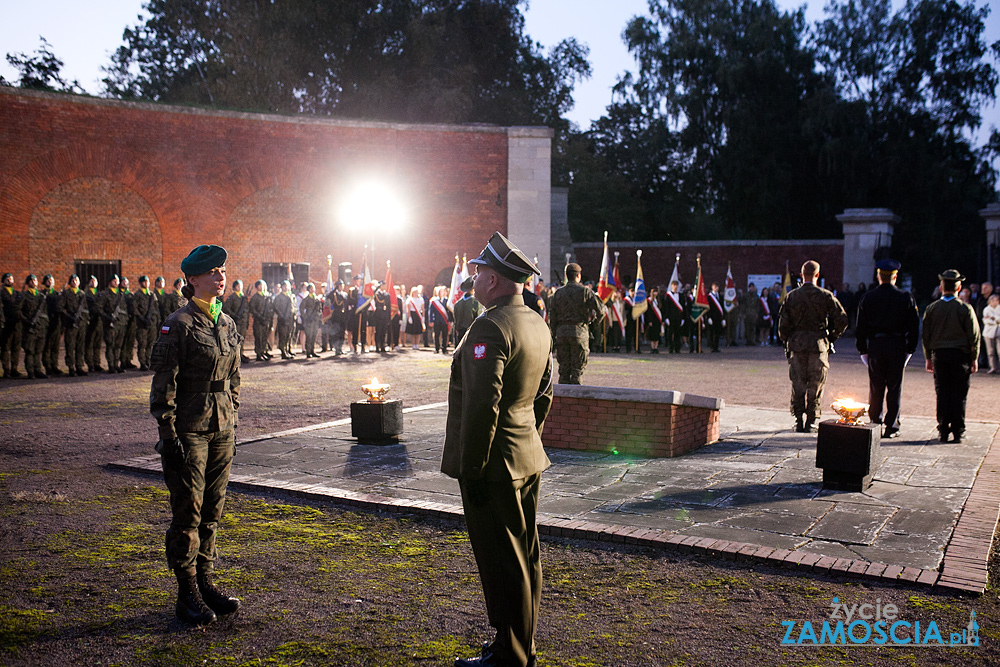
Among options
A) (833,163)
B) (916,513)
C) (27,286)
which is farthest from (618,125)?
(916,513)

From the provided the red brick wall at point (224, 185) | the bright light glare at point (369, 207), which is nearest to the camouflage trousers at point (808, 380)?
the red brick wall at point (224, 185)

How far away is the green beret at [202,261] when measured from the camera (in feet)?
14.5

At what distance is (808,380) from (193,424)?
7.49 meters

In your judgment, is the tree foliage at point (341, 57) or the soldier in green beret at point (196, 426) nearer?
the soldier in green beret at point (196, 426)

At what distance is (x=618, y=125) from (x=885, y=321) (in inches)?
1486

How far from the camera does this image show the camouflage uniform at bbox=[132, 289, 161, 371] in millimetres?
17312

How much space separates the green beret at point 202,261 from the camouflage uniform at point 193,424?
20 cm

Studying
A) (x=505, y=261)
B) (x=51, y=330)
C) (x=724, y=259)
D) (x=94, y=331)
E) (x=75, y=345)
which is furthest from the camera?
(x=724, y=259)

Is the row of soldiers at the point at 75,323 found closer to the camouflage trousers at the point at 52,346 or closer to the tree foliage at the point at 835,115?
the camouflage trousers at the point at 52,346

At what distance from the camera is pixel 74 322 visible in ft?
52.8

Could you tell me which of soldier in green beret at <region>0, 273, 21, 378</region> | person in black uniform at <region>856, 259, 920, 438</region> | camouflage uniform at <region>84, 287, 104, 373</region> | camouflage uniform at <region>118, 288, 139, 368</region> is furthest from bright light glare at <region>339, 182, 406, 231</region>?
person in black uniform at <region>856, 259, 920, 438</region>

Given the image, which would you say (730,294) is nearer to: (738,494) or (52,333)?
(52,333)

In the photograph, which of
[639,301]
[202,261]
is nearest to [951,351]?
[202,261]

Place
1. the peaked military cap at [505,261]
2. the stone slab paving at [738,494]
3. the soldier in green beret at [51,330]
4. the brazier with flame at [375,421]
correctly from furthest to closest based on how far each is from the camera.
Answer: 1. the soldier in green beret at [51,330]
2. the brazier with flame at [375,421]
3. the stone slab paving at [738,494]
4. the peaked military cap at [505,261]
